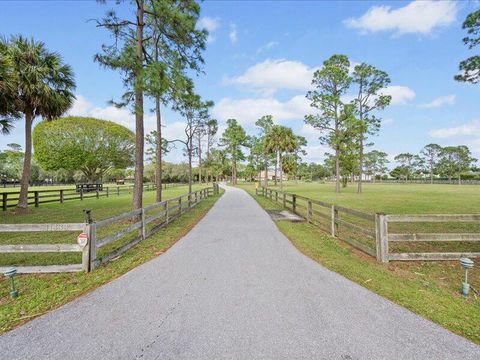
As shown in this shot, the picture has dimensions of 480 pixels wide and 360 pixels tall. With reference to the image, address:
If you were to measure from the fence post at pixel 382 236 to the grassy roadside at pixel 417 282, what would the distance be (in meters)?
0.20

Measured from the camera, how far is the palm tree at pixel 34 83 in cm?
1248

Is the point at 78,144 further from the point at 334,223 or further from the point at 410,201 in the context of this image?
the point at 410,201

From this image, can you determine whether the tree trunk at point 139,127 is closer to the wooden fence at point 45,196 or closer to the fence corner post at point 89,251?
the fence corner post at point 89,251

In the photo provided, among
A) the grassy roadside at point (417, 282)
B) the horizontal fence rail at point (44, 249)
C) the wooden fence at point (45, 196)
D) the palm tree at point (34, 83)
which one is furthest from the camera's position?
the wooden fence at point (45, 196)

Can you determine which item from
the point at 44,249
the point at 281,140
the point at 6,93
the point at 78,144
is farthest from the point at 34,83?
the point at 281,140

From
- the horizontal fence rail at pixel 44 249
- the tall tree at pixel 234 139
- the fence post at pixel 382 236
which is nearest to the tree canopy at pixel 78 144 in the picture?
the tall tree at pixel 234 139

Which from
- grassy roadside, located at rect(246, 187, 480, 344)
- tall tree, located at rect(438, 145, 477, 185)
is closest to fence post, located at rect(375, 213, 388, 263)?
grassy roadside, located at rect(246, 187, 480, 344)

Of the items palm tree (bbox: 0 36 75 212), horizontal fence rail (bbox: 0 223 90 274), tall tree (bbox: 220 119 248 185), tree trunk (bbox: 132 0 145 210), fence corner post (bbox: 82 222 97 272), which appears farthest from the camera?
tall tree (bbox: 220 119 248 185)

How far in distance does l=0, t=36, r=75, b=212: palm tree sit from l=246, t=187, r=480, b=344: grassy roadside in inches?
595

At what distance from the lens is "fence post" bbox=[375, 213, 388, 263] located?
5.12 metres

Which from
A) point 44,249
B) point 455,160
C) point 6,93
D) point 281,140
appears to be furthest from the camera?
point 455,160

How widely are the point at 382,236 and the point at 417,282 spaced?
43.5 inches

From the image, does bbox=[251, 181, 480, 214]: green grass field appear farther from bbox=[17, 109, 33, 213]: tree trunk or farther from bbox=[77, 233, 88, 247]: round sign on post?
bbox=[17, 109, 33, 213]: tree trunk

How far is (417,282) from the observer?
420cm
